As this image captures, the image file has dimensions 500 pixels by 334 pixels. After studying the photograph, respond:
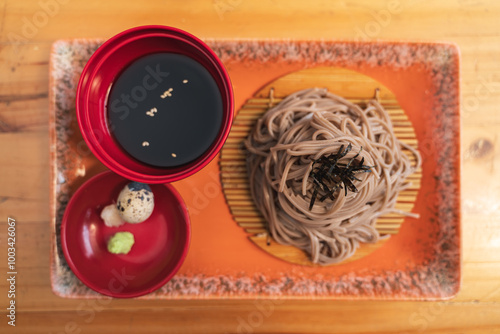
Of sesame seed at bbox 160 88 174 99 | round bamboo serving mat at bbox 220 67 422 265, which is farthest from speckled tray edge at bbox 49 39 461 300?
sesame seed at bbox 160 88 174 99

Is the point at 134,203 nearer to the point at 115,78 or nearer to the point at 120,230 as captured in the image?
the point at 120,230

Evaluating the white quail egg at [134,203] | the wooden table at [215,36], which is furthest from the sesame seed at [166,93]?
the wooden table at [215,36]

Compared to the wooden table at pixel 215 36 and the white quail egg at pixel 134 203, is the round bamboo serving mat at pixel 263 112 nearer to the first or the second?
the wooden table at pixel 215 36

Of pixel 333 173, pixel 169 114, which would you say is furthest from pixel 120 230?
pixel 333 173

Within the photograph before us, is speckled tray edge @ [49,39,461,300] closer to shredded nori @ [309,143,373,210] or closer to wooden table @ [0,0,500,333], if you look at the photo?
wooden table @ [0,0,500,333]

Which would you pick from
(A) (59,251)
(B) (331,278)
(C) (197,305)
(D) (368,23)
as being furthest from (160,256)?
(D) (368,23)
